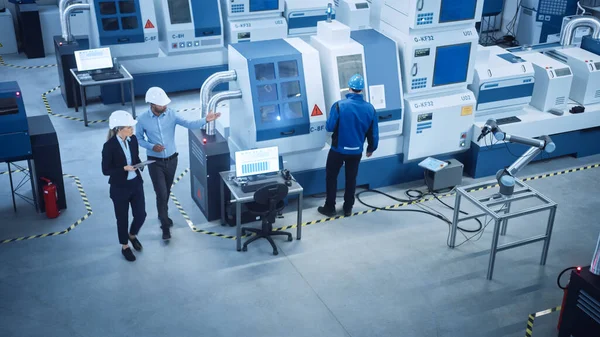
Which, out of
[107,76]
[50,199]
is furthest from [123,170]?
[107,76]

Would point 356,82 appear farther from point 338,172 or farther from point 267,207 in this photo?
point 267,207

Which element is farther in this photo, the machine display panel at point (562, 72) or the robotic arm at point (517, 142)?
the machine display panel at point (562, 72)

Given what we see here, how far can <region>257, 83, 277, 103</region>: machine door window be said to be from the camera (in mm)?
7738

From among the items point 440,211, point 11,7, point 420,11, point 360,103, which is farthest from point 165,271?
point 11,7

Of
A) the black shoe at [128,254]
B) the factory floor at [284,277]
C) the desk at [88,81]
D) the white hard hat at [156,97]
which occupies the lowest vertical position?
the factory floor at [284,277]

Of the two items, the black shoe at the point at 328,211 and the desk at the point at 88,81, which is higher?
the desk at the point at 88,81

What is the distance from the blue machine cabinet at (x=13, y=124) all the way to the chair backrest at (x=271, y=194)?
2.76 meters

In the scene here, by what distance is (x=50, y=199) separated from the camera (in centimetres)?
779

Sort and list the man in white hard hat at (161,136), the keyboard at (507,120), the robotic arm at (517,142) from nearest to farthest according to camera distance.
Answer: the robotic arm at (517,142) < the man in white hard hat at (161,136) < the keyboard at (507,120)

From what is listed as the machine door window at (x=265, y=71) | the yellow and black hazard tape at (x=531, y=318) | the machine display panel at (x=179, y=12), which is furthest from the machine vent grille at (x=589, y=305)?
the machine display panel at (x=179, y=12)

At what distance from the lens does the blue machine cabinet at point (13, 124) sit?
7395mm

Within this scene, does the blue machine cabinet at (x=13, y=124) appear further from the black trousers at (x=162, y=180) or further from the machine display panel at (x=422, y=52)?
the machine display panel at (x=422, y=52)

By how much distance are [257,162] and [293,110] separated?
0.93m

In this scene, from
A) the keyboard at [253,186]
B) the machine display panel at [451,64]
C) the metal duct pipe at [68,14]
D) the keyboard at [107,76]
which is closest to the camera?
the keyboard at [253,186]
